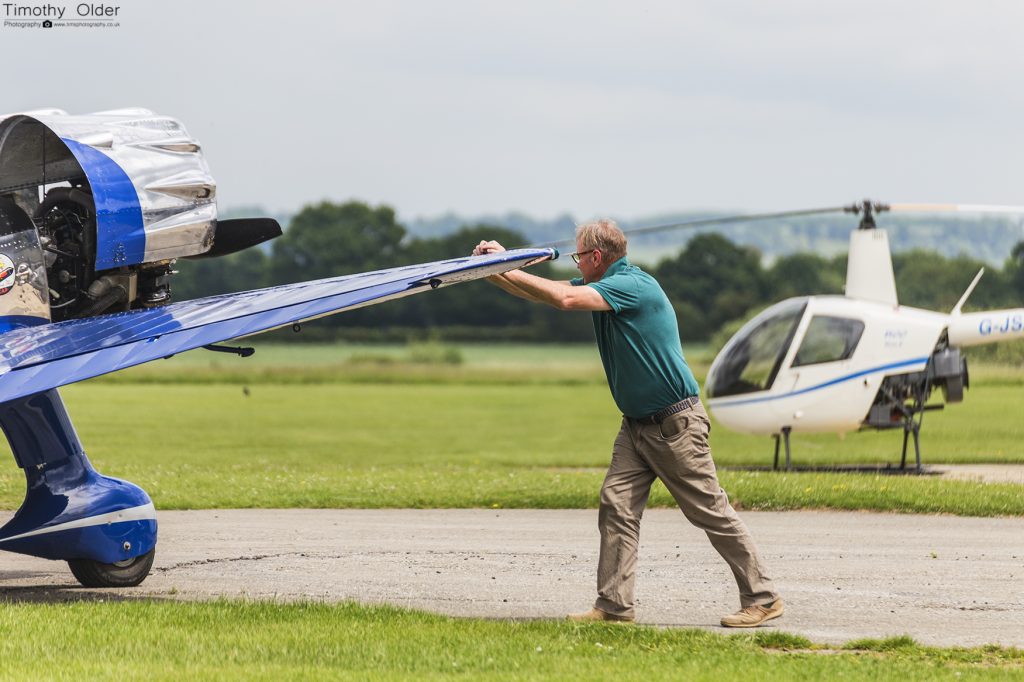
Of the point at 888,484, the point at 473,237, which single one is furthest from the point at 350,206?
the point at 888,484

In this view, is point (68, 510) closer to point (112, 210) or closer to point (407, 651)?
point (112, 210)

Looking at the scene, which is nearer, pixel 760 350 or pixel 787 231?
pixel 760 350

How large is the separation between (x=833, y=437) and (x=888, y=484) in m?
15.5

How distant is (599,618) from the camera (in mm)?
7480

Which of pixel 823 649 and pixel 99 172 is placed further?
pixel 99 172

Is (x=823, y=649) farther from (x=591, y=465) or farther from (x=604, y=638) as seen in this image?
(x=591, y=465)

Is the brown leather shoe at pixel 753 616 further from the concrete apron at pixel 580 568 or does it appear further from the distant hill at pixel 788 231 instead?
the distant hill at pixel 788 231

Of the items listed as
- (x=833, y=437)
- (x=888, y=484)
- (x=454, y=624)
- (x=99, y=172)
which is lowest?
(x=833, y=437)

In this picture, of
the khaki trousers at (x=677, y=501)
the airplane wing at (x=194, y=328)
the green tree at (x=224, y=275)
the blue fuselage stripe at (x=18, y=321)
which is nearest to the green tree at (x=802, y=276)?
the green tree at (x=224, y=275)

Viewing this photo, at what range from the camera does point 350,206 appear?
8144 cm

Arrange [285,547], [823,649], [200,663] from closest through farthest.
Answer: [200,663]
[823,649]
[285,547]

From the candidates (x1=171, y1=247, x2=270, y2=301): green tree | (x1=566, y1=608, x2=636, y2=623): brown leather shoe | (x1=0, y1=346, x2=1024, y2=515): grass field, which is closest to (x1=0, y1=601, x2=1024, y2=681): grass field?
(x1=566, y1=608, x2=636, y2=623): brown leather shoe

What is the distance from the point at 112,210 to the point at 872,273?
40.3 feet

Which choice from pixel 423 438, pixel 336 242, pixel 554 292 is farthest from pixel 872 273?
pixel 336 242
